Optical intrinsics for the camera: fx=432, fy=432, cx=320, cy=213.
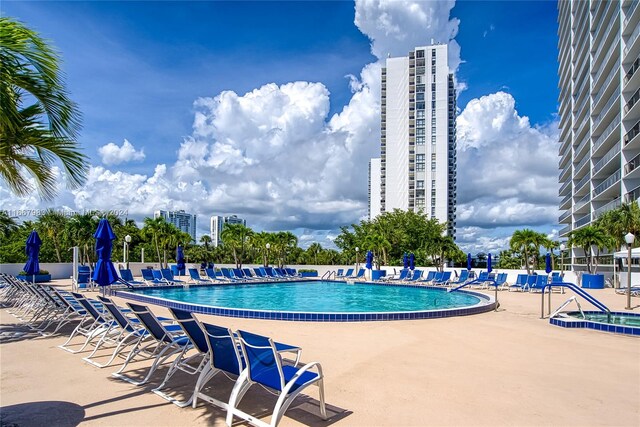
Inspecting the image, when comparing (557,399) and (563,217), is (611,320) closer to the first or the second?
(557,399)

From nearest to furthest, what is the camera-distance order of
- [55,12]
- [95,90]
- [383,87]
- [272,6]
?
[55,12] → [95,90] → [272,6] → [383,87]

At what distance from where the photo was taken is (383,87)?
281 feet

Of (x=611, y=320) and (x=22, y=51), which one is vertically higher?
(x=22, y=51)

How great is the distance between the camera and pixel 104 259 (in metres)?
10.7

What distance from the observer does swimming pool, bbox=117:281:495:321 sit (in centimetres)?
1007

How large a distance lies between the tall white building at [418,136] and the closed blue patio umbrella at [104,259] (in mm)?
68815

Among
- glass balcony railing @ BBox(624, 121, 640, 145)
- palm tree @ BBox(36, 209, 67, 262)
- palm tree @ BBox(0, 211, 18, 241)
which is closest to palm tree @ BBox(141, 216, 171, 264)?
palm tree @ BBox(36, 209, 67, 262)

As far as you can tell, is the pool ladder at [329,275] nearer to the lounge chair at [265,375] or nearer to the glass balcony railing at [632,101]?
the lounge chair at [265,375]

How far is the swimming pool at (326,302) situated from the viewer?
33.0ft

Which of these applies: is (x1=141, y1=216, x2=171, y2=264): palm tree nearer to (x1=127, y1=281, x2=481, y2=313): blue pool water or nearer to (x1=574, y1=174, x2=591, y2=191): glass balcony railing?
(x1=127, y1=281, x2=481, y2=313): blue pool water

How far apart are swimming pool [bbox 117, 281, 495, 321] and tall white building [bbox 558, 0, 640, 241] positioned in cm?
2130

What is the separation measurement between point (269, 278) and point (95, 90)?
55.5 feet

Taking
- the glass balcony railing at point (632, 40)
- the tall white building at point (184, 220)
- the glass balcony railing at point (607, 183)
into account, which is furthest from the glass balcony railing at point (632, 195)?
the tall white building at point (184, 220)

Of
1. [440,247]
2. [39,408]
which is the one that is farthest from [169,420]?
[440,247]
